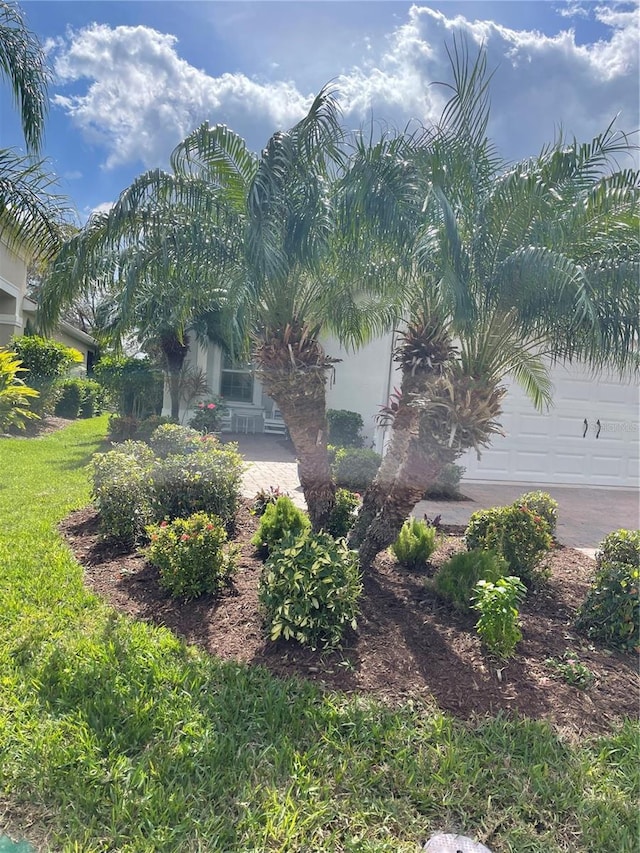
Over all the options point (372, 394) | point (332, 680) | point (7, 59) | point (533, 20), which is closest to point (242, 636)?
point (332, 680)

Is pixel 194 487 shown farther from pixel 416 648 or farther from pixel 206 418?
pixel 206 418

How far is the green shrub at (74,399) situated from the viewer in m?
17.6

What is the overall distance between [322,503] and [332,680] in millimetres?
2146

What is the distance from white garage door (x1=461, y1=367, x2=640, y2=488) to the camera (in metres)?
10.6

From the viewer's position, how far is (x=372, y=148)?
387 cm

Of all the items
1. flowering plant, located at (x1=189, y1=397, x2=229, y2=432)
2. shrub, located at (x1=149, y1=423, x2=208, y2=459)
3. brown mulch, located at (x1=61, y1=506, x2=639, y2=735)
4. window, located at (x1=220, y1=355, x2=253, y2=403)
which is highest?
window, located at (x1=220, y1=355, x2=253, y2=403)

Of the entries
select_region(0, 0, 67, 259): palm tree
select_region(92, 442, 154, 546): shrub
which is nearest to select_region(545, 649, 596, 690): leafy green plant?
select_region(92, 442, 154, 546): shrub

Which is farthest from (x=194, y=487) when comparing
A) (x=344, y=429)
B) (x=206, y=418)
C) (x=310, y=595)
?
(x=206, y=418)

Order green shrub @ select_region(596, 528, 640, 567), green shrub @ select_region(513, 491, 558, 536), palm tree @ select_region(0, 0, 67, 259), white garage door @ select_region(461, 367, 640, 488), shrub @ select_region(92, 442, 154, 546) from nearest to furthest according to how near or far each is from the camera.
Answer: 1. green shrub @ select_region(596, 528, 640, 567)
2. shrub @ select_region(92, 442, 154, 546)
3. green shrub @ select_region(513, 491, 558, 536)
4. palm tree @ select_region(0, 0, 67, 259)
5. white garage door @ select_region(461, 367, 640, 488)

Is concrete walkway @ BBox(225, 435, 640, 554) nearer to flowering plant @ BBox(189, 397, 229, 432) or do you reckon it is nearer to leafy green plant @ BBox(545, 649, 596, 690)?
flowering plant @ BBox(189, 397, 229, 432)

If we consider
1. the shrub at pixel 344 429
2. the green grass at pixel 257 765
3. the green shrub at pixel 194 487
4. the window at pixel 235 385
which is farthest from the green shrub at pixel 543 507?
the window at pixel 235 385

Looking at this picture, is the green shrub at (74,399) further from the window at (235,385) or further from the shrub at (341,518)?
the shrub at (341,518)

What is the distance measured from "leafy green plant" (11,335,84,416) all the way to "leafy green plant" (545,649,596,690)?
1527 cm

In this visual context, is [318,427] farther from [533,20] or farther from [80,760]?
[533,20]
